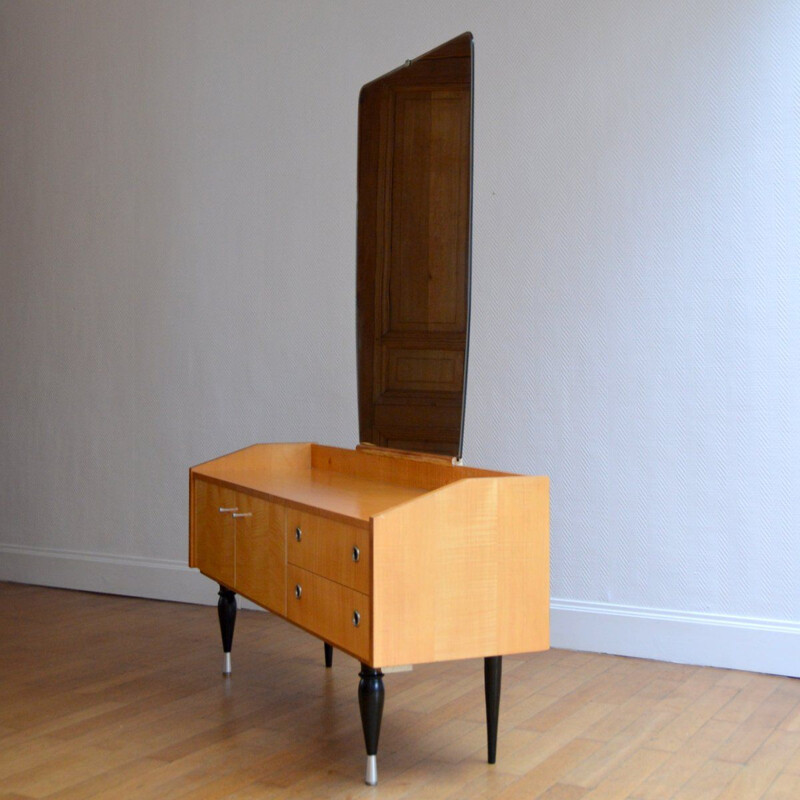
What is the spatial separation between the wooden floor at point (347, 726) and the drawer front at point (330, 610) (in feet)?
1.20

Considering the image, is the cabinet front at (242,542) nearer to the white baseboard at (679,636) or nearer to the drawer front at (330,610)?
the drawer front at (330,610)

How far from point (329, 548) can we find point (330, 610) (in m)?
0.15

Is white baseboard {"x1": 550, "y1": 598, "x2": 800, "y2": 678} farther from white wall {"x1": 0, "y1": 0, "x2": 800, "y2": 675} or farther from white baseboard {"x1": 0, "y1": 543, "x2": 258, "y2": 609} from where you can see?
white baseboard {"x1": 0, "y1": 543, "x2": 258, "y2": 609}

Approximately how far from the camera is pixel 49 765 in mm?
2695

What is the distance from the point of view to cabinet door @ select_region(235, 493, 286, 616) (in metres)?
2.86

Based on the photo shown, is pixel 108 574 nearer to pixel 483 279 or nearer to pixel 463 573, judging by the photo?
pixel 483 279

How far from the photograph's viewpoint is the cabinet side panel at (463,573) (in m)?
2.35

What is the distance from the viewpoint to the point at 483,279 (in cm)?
414

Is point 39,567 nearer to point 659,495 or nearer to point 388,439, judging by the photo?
point 388,439

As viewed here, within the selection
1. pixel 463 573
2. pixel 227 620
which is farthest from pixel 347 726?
pixel 463 573

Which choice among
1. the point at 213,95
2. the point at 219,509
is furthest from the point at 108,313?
the point at 219,509

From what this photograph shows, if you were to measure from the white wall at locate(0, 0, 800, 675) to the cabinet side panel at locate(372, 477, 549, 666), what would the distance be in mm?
1439

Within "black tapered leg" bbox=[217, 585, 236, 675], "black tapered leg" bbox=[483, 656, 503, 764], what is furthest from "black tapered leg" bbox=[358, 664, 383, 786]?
"black tapered leg" bbox=[217, 585, 236, 675]

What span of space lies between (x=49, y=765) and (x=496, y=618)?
1.22 m
